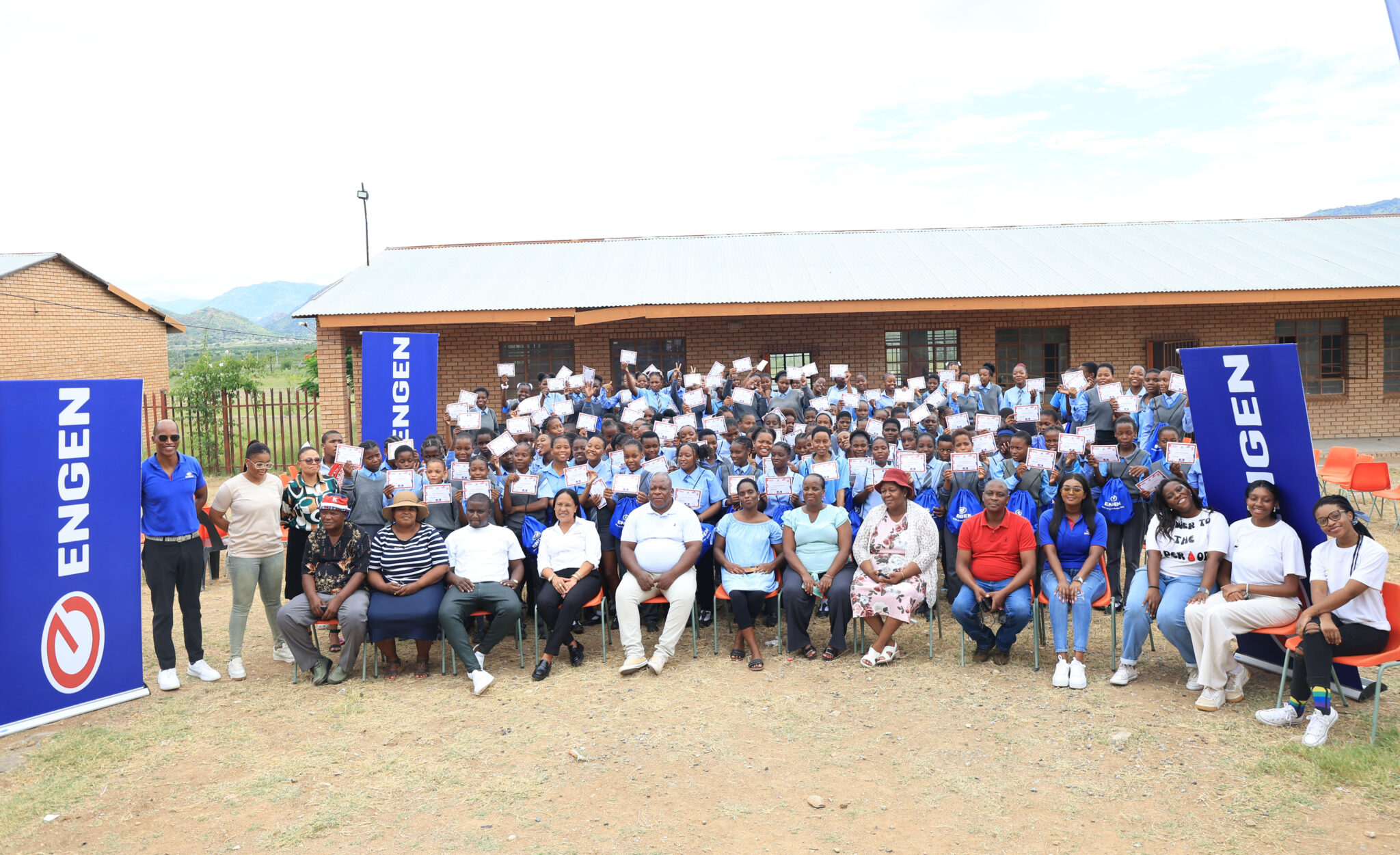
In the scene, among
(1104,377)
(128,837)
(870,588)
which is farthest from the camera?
(1104,377)

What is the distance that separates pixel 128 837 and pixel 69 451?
8.24ft

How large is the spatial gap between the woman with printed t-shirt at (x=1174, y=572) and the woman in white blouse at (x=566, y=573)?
367cm

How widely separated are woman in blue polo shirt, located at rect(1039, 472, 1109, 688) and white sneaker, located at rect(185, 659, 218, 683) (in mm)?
5859

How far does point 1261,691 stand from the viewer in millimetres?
5594

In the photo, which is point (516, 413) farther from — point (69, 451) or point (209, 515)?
point (69, 451)

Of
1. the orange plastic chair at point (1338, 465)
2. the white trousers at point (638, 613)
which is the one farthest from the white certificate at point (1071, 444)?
the orange plastic chair at point (1338, 465)

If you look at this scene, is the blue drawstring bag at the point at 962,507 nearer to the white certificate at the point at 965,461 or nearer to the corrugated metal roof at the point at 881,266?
the white certificate at the point at 965,461

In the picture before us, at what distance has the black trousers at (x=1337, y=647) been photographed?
492cm

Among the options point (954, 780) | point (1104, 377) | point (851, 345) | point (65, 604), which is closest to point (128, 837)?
point (65, 604)

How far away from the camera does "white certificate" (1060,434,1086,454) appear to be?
23.3ft

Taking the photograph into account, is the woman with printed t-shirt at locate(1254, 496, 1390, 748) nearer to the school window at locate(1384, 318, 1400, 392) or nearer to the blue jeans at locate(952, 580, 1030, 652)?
the blue jeans at locate(952, 580, 1030, 652)

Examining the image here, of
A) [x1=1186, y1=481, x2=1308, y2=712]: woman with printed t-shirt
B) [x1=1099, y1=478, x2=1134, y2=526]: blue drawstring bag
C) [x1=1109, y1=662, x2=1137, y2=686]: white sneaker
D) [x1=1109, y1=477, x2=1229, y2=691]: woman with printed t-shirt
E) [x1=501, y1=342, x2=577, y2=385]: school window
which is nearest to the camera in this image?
[x1=1186, y1=481, x2=1308, y2=712]: woman with printed t-shirt

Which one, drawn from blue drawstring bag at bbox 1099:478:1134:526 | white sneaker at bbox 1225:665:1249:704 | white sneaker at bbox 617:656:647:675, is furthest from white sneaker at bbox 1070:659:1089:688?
white sneaker at bbox 617:656:647:675

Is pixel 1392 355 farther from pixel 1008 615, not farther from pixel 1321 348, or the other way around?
pixel 1008 615
